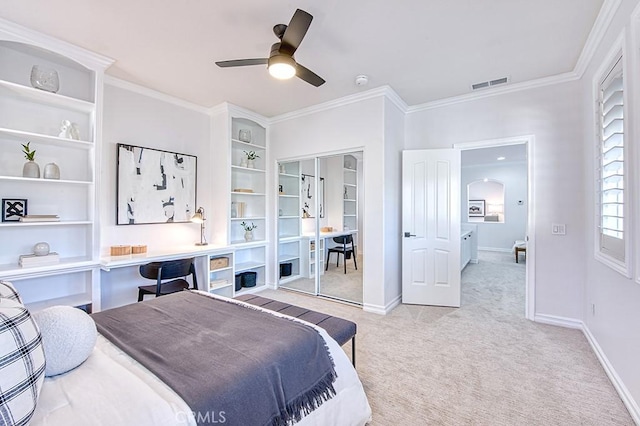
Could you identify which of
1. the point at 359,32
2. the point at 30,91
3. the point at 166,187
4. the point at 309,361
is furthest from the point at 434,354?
the point at 30,91

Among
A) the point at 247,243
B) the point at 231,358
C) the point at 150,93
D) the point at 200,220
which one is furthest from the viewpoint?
the point at 247,243

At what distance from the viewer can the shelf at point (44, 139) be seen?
2.45m

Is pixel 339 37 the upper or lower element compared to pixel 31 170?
upper

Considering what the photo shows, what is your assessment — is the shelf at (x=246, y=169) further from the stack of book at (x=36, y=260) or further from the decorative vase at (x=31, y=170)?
the stack of book at (x=36, y=260)

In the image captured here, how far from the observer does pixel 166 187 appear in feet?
12.3

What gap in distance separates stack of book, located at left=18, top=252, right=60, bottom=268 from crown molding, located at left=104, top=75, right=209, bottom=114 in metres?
1.94

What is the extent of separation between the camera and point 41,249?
8.71 feet

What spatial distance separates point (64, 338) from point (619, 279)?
3.28 meters

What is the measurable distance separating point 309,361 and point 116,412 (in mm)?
818

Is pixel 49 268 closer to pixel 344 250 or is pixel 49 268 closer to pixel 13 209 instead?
pixel 13 209

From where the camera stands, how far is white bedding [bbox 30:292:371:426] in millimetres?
953

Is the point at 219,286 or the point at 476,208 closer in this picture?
the point at 219,286

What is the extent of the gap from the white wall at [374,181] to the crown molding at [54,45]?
2.56 metres

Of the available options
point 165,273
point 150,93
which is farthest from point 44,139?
point 165,273
